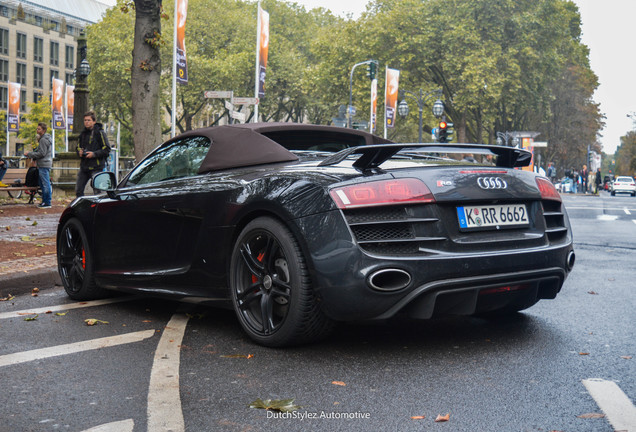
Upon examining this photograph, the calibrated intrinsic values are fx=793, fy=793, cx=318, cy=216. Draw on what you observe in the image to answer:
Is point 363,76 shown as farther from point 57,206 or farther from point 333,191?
point 333,191

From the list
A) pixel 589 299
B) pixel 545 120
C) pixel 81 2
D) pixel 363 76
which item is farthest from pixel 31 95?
pixel 589 299

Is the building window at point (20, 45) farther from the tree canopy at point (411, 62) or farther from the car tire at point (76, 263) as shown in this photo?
the car tire at point (76, 263)

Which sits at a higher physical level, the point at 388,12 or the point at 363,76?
the point at 388,12

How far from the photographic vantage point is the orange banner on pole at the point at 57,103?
38.2 metres

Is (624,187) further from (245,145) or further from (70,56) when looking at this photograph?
(70,56)

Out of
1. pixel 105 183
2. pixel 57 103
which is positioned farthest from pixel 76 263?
pixel 57 103

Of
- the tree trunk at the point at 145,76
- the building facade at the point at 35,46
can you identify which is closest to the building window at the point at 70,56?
the building facade at the point at 35,46

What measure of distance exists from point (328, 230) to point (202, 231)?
3.64 feet

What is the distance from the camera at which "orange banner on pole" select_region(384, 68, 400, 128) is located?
1465 inches

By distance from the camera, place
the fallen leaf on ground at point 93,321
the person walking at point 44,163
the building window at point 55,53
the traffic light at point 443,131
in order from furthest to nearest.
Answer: the building window at point 55,53
the traffic light at point 443,131
the person walking at point 44,163
the fallen leaf on ground at point 93,321

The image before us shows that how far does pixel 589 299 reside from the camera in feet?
20.5

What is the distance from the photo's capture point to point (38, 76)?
8456 centimetres

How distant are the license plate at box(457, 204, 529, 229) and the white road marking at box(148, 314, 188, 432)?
1689 millimetres

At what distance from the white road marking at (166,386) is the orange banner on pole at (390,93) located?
33.2 meters
